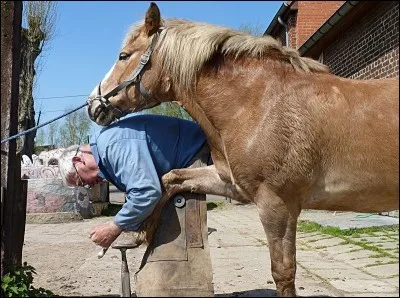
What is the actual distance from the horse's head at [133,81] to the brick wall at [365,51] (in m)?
2.97

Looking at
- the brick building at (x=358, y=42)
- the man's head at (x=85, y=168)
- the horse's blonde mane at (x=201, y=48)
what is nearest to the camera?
the horse's blonde mane at (x=201, y=48)

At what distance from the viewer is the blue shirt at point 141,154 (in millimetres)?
3252

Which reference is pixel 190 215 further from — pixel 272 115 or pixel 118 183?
pixel 272 115

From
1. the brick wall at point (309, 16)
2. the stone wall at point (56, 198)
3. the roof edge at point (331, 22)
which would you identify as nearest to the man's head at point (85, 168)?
the roof edge at point (331, 22)

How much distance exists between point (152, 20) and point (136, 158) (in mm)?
902

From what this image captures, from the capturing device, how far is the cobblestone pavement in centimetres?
434

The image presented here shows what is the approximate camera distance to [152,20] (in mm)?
3445

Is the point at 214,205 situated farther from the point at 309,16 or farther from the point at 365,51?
the point at 365,51

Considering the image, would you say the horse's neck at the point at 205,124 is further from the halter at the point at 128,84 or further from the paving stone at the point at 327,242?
the paving stone at the point at 327,242

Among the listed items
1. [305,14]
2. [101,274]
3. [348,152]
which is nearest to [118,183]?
[348,152]

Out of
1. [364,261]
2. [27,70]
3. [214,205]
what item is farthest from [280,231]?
[214,205]

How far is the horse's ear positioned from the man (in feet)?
1.85

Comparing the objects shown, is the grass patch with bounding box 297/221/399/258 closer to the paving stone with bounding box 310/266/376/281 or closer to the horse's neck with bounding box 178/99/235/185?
the paving stone with bounding box 310/266/376/281

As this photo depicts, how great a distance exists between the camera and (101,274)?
5.46 m
